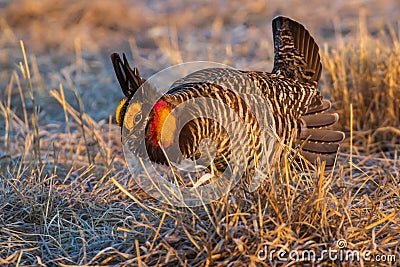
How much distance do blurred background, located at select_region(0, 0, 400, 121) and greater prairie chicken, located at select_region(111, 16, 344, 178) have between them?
2.00 m

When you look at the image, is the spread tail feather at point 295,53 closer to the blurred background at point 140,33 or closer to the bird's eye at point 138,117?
the bird's eye at point 138,117

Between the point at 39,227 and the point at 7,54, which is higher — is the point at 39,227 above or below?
below

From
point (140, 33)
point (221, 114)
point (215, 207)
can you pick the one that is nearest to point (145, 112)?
point (221, 114)

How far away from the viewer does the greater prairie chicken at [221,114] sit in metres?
2.77

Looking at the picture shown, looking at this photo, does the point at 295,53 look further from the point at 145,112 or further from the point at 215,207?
the point at 215,207

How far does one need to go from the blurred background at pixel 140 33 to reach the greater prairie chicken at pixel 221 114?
2000 millimetres

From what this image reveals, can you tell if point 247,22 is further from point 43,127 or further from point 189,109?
point 189,109

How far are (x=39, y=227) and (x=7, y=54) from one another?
14.6 ft

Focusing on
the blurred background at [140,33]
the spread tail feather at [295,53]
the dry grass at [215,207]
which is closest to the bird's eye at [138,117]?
the dry grass at [215,207]

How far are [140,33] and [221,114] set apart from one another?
4844 mm

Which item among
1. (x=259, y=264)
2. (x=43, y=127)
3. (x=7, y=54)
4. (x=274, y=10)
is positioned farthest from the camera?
(x=274, y=10)

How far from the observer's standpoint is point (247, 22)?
25.3ft

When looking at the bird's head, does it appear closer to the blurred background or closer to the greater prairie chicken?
the greater prairie chicken

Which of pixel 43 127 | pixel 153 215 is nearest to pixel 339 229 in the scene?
pixel 153 215
